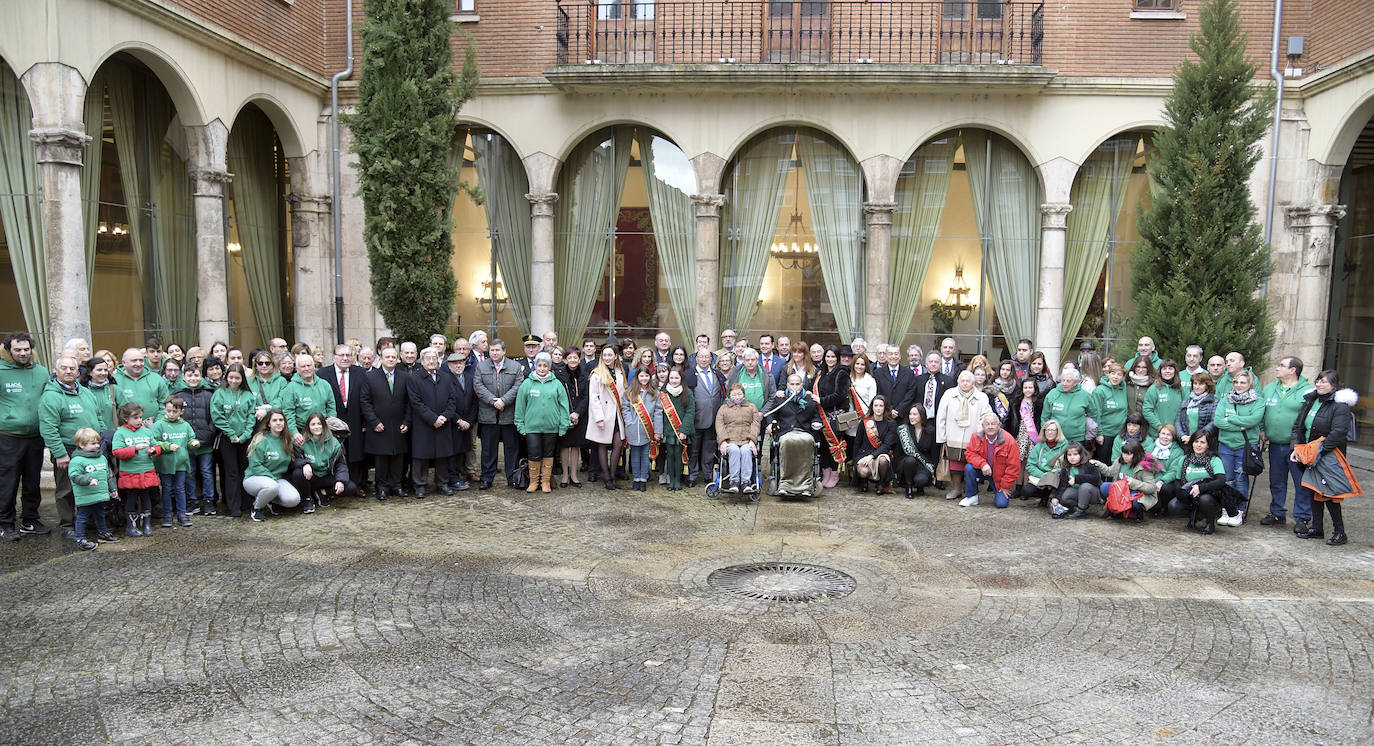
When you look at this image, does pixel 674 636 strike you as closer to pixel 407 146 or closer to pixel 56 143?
pixel 407 146

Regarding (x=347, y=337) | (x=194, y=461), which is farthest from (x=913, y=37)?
(x=194, y=461)

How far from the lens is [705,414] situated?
1044 cm

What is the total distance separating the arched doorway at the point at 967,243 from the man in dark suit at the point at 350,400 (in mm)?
9596

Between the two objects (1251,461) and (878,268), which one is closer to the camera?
(1251,461)

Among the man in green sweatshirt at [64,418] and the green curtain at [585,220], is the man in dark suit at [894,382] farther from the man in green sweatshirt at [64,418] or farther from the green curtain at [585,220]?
the man in green sweatshirt at [64,418]

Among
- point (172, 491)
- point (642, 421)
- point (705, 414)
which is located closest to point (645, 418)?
point (642, 421)

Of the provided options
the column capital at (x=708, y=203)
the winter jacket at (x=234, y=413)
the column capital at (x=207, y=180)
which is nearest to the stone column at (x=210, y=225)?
the column capital at (x=207, y=180)

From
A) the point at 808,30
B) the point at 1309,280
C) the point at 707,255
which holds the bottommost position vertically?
the point at 1309,280

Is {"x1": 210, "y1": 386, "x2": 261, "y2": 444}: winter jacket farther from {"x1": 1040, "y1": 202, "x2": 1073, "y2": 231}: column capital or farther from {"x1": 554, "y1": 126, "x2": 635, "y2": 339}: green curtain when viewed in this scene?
{"x1": 1040, "y1": 202, "x2": 1073, "y2": 231}: column capital

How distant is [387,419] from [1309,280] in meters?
14.1

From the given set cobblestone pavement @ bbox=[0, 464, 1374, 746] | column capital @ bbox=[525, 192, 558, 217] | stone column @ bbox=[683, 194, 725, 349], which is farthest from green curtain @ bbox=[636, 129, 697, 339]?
cobblestone pavement @ bbox=[0, 464, 1374, 746]

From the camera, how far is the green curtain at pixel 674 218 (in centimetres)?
1622

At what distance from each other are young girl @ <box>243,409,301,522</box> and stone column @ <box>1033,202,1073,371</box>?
12.0 metres

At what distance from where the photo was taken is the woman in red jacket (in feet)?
31.6
